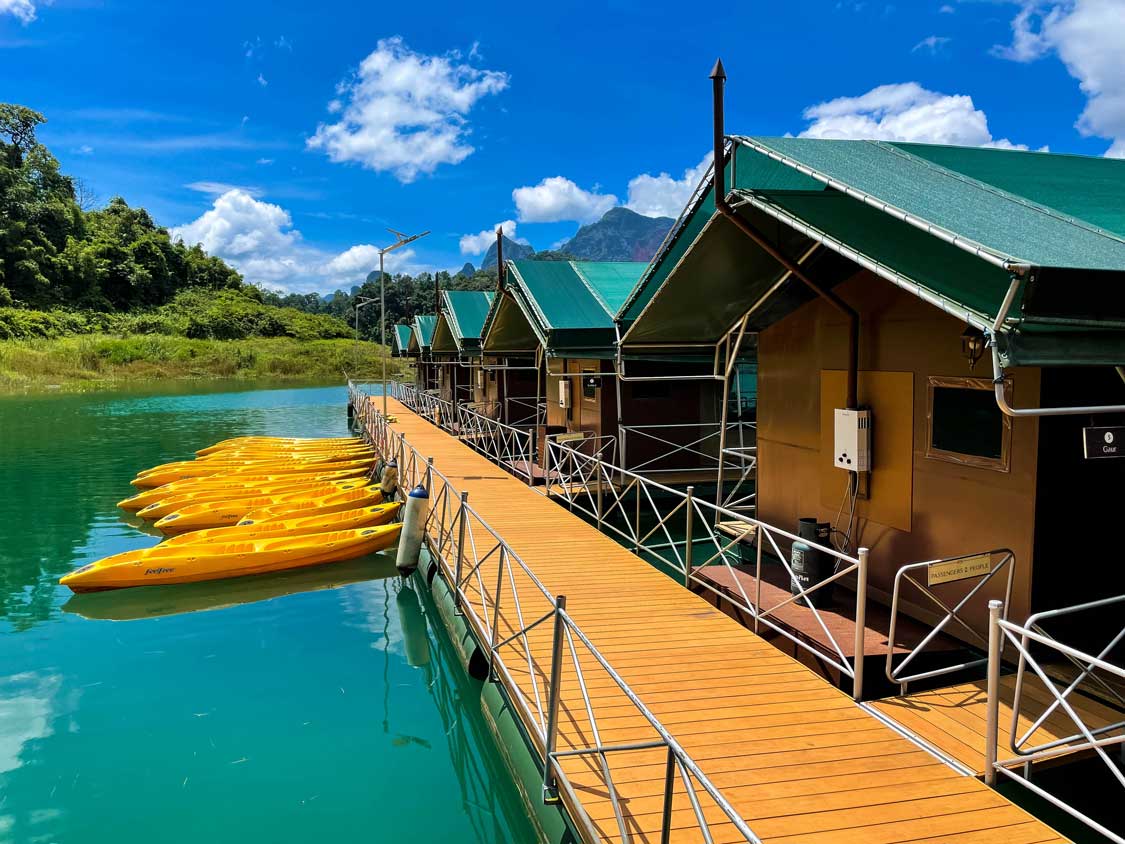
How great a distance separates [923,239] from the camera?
5.38 metres

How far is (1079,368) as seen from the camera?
6016mm

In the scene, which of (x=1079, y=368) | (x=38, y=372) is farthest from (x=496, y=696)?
(x=38, y=372)

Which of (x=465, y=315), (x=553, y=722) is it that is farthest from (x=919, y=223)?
(x=465, y=315)

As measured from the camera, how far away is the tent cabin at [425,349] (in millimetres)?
34625

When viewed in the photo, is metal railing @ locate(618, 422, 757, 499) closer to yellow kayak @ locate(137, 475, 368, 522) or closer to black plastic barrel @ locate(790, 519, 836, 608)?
yellow kayak @ locate(137, 475, 368, 522)

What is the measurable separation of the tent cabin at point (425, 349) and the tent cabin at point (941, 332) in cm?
2451

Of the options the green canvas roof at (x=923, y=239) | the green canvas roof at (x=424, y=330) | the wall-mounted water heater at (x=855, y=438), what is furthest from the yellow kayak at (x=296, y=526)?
the green canvas roof at (x=424, y=330)

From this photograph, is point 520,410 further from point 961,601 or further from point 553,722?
point 553,722

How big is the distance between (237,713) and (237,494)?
9841 millimetres

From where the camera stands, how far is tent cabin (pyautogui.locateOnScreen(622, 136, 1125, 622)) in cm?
464

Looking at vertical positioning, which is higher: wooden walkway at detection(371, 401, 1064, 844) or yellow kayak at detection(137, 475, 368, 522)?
wooden walkway at detection(371, 401, 1064, 844)

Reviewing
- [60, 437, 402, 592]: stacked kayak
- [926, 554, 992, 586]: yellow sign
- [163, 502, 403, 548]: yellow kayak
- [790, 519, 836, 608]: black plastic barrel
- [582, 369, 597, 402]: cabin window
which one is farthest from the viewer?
[582, 369, 597, 402]: cabin window

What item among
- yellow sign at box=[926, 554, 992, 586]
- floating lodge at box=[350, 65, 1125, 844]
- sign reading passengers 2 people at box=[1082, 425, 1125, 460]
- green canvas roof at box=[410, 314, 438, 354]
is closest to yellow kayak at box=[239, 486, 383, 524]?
floating lodge at box=[350, 65, 1125, 844]

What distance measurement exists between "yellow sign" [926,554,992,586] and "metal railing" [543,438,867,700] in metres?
0.55
